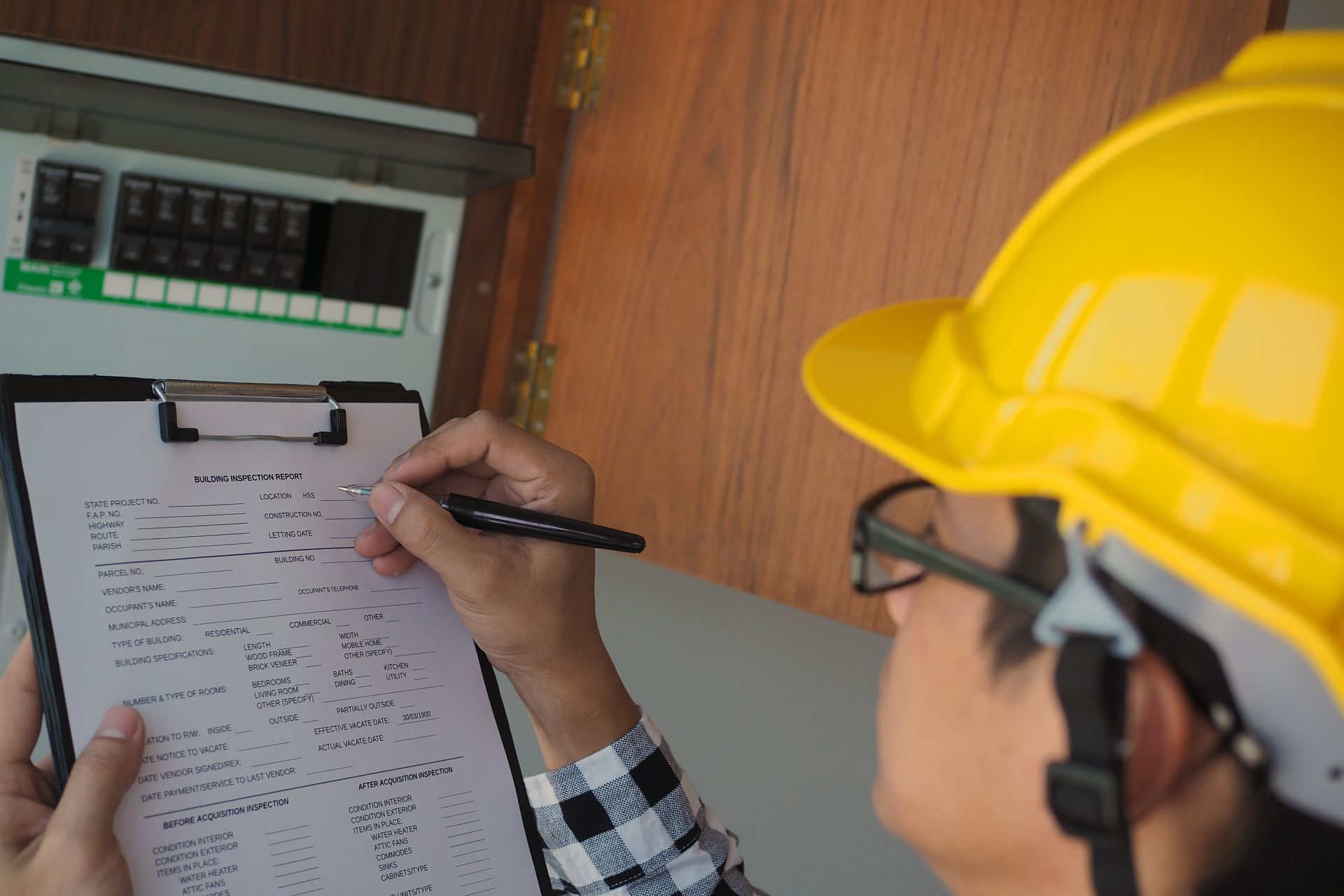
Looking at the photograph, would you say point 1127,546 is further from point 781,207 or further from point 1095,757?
point 781,207

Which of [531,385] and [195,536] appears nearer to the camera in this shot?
[195,536]

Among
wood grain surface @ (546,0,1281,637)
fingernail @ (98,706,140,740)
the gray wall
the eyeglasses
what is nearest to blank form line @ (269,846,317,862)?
fingernail @ (98,706,140,740)

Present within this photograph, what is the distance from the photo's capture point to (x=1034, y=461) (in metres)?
0.50

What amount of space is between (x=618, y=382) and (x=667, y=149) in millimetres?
268

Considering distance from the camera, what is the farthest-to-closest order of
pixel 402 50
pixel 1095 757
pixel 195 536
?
pixel 402 50 → pixel 195 536 → pixel 1095 757

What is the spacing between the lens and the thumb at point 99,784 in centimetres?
57

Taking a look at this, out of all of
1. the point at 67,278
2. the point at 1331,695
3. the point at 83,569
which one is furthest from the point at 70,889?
the point at 67,278

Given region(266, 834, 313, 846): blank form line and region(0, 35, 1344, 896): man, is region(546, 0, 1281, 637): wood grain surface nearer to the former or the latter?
region(0, 35, 1344, 896): man

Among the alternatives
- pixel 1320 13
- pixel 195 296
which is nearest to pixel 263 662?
pixel 195 296

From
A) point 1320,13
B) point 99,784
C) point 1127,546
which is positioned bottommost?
point 99,784

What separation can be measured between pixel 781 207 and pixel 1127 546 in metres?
0.79

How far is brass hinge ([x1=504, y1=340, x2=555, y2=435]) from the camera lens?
1368 mm

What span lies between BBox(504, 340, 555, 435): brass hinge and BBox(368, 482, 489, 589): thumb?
24.2 inches

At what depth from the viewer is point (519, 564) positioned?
31.2 inches
